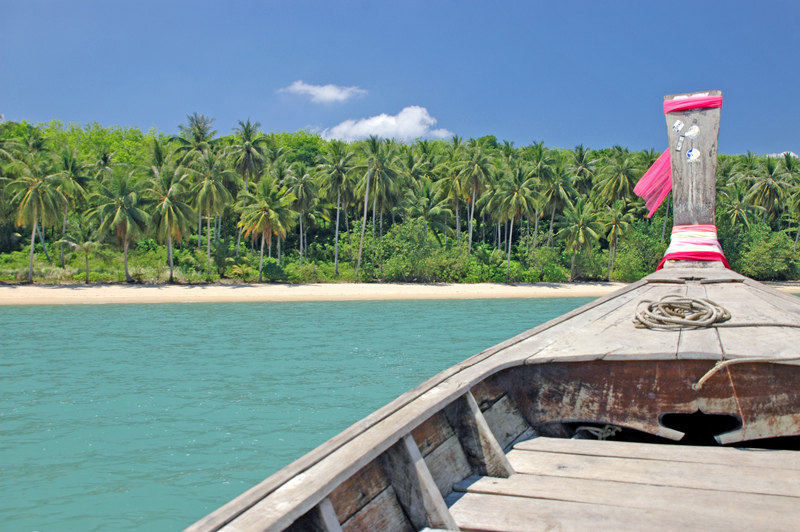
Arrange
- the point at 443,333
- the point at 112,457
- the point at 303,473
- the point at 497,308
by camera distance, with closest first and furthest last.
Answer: the point at 303,473 < the point at 112,457 < the point at 443,333 < the point at 497,308

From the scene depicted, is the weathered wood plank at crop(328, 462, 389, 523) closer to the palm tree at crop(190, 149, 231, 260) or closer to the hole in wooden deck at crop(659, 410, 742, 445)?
the hole in wooden deck at crop(659, 410, 742, 445)

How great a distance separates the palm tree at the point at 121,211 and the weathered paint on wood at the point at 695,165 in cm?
3382

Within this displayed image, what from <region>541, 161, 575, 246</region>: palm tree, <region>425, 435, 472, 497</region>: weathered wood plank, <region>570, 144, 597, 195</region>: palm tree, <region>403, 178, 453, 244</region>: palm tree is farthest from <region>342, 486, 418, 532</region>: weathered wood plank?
<region>570, 144, 597, 195</region>: palm tree

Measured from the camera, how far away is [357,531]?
2.21 meters

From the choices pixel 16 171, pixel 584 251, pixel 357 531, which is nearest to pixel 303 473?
pixel 357 531

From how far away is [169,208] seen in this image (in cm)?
3541

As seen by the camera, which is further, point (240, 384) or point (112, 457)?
point (240, 384)

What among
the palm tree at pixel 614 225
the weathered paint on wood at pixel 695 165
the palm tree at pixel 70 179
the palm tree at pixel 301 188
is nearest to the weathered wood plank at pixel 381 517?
the weathered paint on wood at pixel 695 165

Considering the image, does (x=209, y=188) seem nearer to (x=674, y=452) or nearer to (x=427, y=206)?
(x=427, y=206)

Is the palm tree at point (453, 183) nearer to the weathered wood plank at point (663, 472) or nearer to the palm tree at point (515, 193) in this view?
the palm tree at point (515, 193)

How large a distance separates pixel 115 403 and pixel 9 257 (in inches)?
1296

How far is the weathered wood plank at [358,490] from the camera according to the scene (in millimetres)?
2162

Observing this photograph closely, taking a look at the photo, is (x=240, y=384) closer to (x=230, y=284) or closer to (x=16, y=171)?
(x=230, y=284)

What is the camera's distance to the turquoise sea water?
647 centimetres
